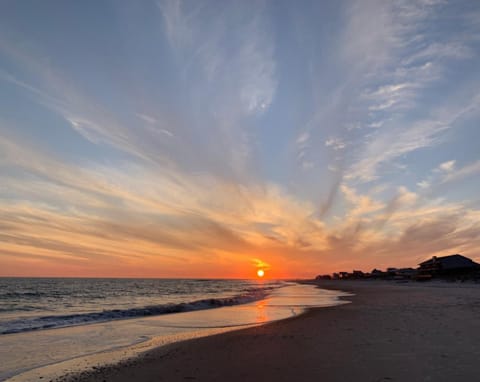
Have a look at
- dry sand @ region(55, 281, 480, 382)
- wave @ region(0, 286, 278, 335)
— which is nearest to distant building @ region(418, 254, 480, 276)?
wave @ region(0, 286, 278, 335)

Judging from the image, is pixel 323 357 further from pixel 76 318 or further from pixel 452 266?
pixel 452 266

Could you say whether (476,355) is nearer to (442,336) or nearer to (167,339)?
(442,336)

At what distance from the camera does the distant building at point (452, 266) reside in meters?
77.5

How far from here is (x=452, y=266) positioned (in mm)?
79938

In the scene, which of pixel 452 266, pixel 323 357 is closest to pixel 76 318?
pixel 323 357

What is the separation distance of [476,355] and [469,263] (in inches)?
3310

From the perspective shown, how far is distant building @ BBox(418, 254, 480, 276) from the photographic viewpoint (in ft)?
254

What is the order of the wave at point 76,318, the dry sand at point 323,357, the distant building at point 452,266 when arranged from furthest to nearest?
the distant building at point 452,266, the wave at point 76,318, the dry sand at point 323,357

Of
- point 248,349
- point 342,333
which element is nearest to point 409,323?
point 342,333

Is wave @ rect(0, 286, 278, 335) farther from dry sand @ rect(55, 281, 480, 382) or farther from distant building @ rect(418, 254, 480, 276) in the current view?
distant building @ rect(418, 254, 480, 276)

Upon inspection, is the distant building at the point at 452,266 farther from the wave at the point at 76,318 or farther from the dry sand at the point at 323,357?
the dry sand at the point at 323,357

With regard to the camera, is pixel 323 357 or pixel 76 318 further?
pixel 76 318

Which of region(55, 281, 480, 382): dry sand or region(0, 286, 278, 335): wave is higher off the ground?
region(0, 286, 278, 335): wave

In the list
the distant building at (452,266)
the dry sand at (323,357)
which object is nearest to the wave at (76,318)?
the dry sand at (323,357)
